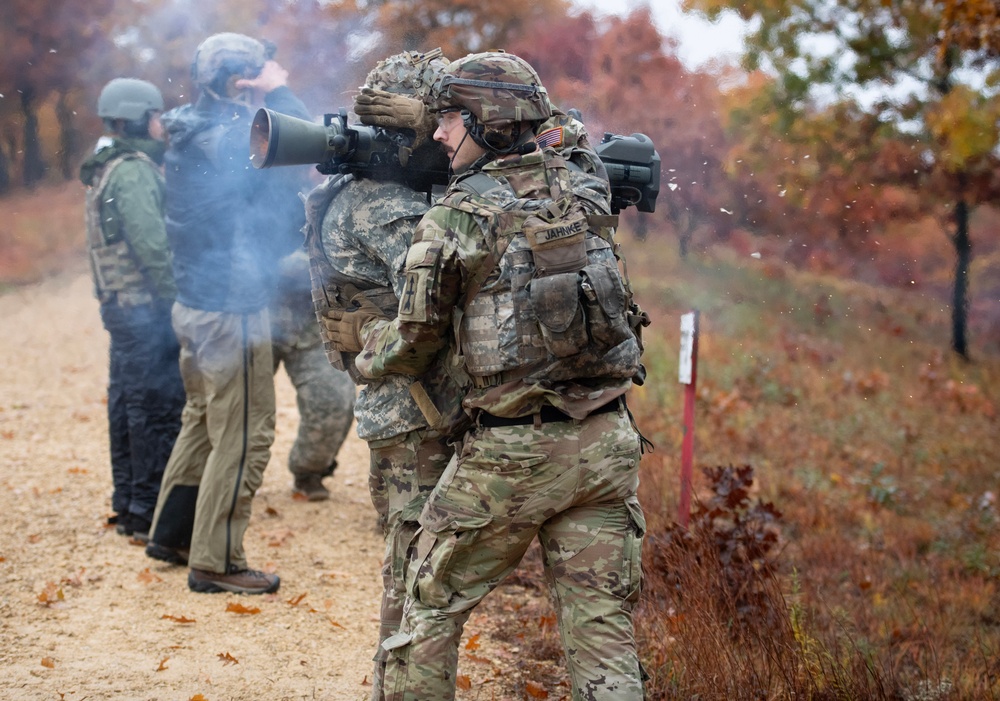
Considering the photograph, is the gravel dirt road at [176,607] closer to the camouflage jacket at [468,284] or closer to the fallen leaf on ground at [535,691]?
the fallen leaf on ground at [535,691]

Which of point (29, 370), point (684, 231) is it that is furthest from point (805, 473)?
point (29, 370)

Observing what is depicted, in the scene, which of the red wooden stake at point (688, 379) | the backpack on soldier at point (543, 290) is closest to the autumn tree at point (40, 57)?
the red wooden stake at point (688, 379)

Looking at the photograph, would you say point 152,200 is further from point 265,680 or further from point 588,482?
point 588,482

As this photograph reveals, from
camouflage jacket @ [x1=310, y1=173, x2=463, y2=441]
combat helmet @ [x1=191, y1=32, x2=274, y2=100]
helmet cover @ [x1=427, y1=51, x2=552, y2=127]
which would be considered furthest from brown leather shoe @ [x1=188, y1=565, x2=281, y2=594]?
helmet cover @ [x1=427, y1=51, x2=552, y2=127]

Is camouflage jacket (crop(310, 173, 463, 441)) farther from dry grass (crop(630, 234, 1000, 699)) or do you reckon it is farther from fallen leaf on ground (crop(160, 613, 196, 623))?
fallen leaf on ground (crop(160, 613, 196, 623))

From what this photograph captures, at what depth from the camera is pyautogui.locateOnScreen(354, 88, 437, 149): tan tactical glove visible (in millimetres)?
3318

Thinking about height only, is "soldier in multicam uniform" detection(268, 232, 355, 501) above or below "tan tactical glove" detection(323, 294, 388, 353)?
below

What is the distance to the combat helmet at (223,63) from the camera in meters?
4.68

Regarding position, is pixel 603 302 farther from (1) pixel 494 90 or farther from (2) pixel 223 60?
(2) pixel 223 60

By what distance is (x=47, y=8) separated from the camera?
10.9 m

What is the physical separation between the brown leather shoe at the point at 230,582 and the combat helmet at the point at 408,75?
2705mm

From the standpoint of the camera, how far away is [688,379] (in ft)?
16.5

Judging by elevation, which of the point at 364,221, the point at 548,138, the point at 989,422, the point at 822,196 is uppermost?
the point at 822,196

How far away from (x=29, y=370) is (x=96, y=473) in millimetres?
4881
